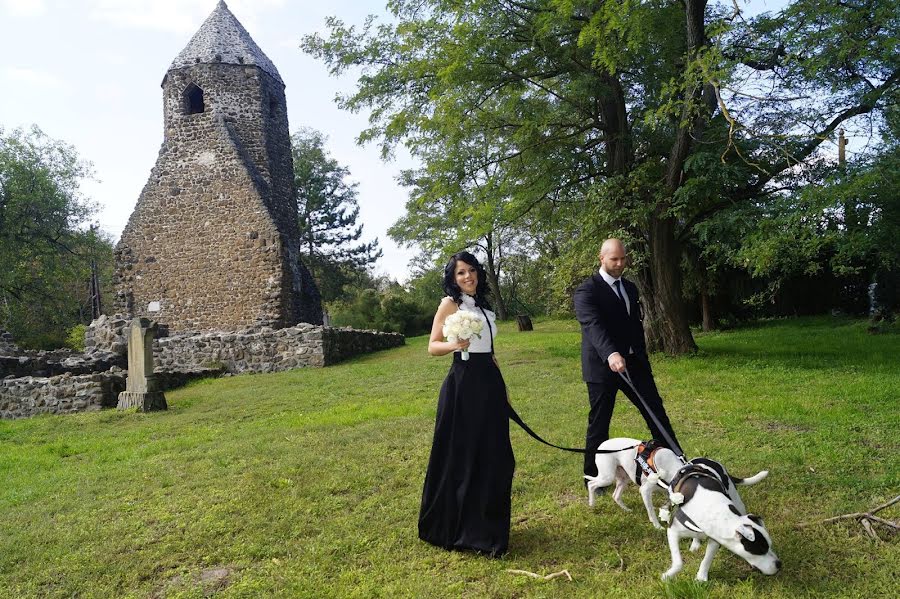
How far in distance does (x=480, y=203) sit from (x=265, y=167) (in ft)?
37.5

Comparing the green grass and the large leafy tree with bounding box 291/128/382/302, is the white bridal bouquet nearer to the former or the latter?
the green grass

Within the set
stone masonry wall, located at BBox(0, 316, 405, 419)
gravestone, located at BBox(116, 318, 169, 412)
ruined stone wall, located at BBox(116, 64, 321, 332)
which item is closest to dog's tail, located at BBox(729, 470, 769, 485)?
gravestone, located at BBox(116, 318, 169, 412)

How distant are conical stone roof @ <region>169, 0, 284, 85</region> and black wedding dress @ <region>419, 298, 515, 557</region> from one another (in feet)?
67.5

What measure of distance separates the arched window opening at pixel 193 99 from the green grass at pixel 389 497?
13.7 metres

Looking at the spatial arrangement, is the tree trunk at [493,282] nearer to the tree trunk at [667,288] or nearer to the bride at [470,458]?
the tree trunk at [667,288]

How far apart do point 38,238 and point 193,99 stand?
16.0m

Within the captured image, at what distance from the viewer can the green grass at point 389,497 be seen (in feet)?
12.9

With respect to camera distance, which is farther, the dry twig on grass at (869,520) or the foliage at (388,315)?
the foliage at (388,315)

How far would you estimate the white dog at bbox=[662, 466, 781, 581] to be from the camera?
3324 mm

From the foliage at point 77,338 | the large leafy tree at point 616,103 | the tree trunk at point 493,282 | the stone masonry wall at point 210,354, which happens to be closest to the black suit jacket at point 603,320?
the large leafy tree at point 616,103

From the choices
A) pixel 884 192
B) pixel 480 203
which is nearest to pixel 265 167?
pixel 480 203

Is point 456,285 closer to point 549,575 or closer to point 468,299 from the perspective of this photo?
point 468,299

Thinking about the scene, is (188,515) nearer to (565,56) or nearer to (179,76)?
(565,56)

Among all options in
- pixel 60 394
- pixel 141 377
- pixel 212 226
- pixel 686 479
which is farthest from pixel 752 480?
pixel 212 226
